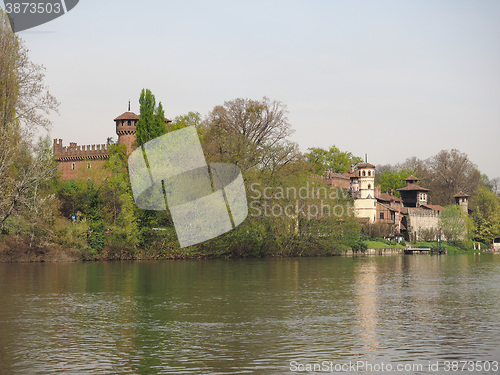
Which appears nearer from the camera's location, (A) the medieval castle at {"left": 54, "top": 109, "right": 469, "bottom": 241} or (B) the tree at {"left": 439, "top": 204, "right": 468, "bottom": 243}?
(A) the medieval castle at {"left": 54, "top": 109, "right": 469, "bottom": 241}

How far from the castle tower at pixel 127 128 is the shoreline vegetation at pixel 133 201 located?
50.5 feet

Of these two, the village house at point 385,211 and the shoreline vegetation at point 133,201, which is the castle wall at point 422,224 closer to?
the village house at point 385,211

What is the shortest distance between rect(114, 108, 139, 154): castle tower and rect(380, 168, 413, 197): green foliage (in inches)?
1897

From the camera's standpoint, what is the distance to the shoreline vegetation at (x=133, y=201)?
40812 millimetres

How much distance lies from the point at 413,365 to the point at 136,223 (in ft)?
125

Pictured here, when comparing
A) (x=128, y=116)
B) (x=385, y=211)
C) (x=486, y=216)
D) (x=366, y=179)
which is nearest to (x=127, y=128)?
(x=128, y=116)

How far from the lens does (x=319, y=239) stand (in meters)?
57.2

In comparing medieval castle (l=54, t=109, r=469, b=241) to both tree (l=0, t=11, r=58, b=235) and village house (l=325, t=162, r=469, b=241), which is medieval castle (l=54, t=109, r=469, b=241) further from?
tree (l=0, t=11, r=58, b=235)

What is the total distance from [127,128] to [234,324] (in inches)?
2637

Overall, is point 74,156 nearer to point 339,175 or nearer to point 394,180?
point 339,175

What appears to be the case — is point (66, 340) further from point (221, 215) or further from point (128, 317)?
point (221, 215)

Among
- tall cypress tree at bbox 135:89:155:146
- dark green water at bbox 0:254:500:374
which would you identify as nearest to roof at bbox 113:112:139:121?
tall cypress tree at bbox 135:89:155:146

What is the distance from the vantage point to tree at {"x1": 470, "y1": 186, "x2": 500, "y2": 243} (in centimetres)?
9248

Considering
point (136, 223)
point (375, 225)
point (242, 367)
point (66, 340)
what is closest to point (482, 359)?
point (242, 367)
